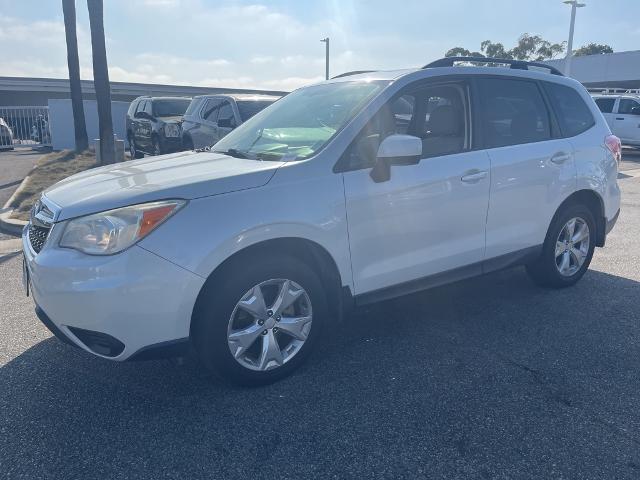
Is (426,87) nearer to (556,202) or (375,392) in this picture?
(556,202)

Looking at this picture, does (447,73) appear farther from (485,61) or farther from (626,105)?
(626,105)

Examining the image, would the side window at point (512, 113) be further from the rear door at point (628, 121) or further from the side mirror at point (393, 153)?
the rear door at point (628, 121)

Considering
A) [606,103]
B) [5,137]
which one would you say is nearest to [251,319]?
[606,103]

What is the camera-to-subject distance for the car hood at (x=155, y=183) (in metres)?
2.94

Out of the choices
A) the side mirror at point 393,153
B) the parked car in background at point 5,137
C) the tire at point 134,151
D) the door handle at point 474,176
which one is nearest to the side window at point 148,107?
the tire at point 134,151

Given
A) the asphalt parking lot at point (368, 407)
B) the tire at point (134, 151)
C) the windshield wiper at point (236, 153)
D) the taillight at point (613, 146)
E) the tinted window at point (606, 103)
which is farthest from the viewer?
the tinted window at point (606, 103)

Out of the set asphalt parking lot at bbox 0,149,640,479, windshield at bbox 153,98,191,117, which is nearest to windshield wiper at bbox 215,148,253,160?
asphalt parking lot at bbox 0,149,640,479

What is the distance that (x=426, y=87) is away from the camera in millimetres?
4031

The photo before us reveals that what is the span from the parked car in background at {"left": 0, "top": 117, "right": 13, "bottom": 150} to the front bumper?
22510 millimetres

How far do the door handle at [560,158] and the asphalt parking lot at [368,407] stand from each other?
1.25 metres

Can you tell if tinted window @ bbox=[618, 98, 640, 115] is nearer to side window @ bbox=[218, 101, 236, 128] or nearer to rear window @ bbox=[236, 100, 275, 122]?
rear window @ bbox=[236, 100, 275, 122]

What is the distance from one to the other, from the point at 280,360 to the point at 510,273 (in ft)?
10.3

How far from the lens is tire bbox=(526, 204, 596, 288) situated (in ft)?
15.6

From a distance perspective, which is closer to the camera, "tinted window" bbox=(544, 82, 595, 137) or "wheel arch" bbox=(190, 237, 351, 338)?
"wheel arch" bbox=(190, 237, 351, 338)
